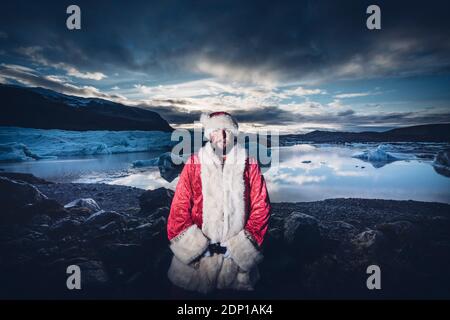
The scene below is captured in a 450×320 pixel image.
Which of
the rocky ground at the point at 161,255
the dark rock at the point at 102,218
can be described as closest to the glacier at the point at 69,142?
the rocky ground at the point at 161,255

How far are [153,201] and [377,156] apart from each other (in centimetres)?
670

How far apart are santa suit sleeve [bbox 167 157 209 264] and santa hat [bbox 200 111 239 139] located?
0.36 meters

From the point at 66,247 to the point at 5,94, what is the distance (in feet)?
13.5

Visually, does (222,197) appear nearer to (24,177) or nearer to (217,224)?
(217,224)

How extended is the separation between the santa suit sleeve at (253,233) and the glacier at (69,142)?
545cm

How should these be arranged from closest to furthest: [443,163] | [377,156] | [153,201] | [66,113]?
[153,201]
[443,163]
[66,113]
[377,156]

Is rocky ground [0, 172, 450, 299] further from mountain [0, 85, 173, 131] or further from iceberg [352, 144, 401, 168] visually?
iceberg [352, 144, 401, 168]

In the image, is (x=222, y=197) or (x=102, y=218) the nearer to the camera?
(x=222, y=197)

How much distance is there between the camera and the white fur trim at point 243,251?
78.1 inches

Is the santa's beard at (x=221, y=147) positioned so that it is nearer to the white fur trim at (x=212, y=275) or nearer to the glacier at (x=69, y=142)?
the white fur trim at (x=212, y=275)

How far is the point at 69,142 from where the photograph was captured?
19.3 ft

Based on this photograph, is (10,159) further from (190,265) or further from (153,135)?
(190,265)

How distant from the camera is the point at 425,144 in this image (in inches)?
236

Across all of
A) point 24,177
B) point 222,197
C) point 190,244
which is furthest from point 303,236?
point 24,177
